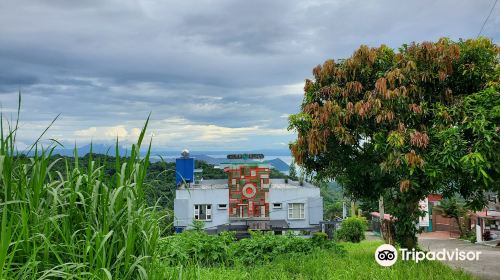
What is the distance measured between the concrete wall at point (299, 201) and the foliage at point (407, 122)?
444 inches

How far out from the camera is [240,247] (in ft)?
23.7

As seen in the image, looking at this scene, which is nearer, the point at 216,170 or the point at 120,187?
the point at 120,187

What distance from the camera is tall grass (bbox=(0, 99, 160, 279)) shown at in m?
2.63

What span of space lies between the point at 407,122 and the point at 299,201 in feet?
42.6

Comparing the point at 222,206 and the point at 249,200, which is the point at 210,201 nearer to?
the point at 222,206

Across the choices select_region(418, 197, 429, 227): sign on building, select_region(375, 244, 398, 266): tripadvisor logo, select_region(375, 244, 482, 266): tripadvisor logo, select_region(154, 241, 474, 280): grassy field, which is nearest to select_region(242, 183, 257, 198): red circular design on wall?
select_region(418, 197, 429, 227): sign on building

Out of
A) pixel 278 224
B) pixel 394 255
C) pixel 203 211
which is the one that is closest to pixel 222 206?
pixel 203 211

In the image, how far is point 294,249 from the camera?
756cm

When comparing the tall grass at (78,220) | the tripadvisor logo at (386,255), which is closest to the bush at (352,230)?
the tripadvisor logo at (386,255)

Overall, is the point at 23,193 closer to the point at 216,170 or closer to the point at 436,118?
the point at 436,118

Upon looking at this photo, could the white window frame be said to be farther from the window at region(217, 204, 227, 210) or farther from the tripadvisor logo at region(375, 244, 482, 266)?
the tripadvisor logo at region(375, 244, 482, 266)

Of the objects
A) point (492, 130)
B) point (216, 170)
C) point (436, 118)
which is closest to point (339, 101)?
point (436, 118)

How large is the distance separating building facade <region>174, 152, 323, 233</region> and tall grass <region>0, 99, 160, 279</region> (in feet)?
41.9

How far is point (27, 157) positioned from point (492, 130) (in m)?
5.74
